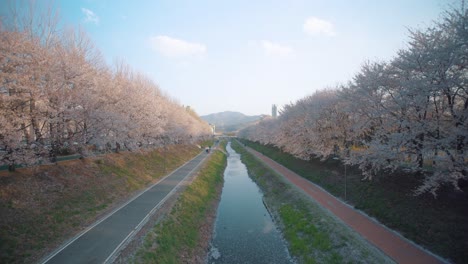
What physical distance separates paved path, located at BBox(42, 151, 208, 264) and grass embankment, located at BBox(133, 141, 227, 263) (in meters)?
1.13

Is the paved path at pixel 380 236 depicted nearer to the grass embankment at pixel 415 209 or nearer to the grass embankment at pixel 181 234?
the grass embankment at pixel 415 209


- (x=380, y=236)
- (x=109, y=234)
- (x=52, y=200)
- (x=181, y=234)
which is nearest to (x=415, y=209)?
(x=380, y=236)

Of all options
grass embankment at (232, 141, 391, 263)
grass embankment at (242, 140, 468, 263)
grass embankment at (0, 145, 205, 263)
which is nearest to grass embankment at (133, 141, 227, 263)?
grass embankment at (0, 145, 205, 263)

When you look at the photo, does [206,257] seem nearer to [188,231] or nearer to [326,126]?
[188,231]

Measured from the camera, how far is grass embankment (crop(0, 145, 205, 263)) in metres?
9.68

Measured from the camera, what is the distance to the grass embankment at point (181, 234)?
10.8m

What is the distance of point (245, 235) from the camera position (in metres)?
15.8

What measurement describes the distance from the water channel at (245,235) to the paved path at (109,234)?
15.5 ft

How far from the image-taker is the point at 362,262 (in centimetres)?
1030

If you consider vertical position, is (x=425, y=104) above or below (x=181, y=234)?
above

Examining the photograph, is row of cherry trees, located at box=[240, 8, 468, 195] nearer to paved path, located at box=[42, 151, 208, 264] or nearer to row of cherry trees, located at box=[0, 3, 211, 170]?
paved path, located at box=[42, 151, 208, 264]

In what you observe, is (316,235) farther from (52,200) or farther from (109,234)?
(52,200)

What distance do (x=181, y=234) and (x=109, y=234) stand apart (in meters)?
3.99

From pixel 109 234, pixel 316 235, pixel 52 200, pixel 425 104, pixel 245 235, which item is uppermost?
pixel 425 104
